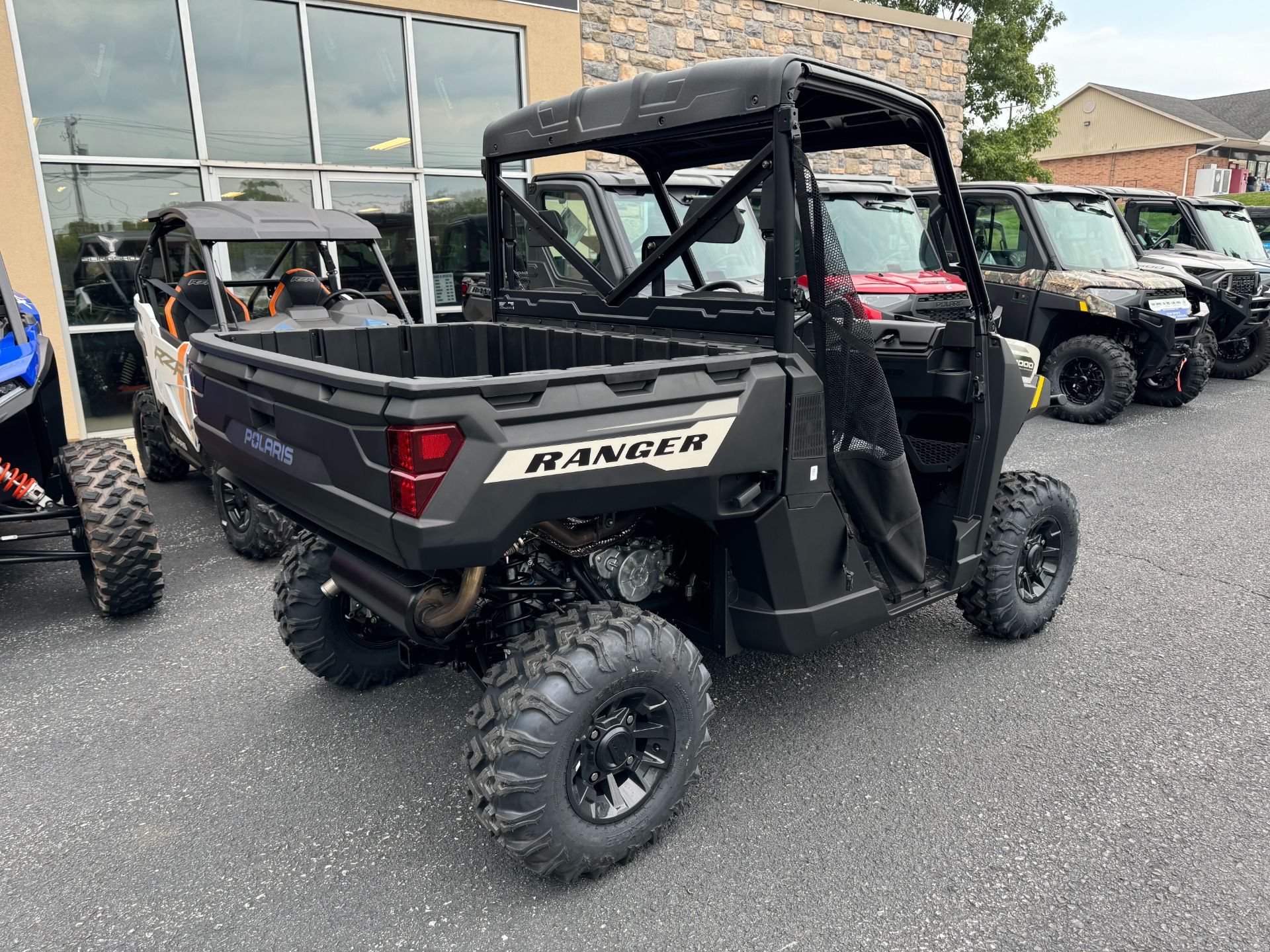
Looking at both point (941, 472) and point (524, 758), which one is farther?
point (941, 472)

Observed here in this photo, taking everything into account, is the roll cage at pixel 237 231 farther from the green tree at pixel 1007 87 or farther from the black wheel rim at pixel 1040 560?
the green tree at pixel 1007 87

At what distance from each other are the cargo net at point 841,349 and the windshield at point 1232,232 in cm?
1189

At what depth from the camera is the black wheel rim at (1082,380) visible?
8961 millimetres

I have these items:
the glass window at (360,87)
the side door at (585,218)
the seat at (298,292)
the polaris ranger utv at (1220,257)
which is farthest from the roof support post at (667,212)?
the polaris ranger utv at (1220,257)

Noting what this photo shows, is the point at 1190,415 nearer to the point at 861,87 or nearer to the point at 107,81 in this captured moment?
the point at 861,87

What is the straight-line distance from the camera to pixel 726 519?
2.71 metres

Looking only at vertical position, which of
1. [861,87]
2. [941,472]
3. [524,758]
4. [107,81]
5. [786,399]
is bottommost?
[524,758]

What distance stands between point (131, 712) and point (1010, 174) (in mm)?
27729

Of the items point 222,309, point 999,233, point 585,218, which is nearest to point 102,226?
point 222,309

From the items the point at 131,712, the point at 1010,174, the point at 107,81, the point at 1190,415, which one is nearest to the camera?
the point at 131,712

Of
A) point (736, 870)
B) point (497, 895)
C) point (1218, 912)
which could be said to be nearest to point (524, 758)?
point (497, 895)

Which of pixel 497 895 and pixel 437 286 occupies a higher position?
pixel 437 286

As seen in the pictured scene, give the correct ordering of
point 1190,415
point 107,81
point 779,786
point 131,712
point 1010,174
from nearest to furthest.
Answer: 1. point 779,786
2. point 131,712
3. point 107,81
4. point 1190,415
5. point 1010,174

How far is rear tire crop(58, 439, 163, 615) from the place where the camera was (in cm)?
418
